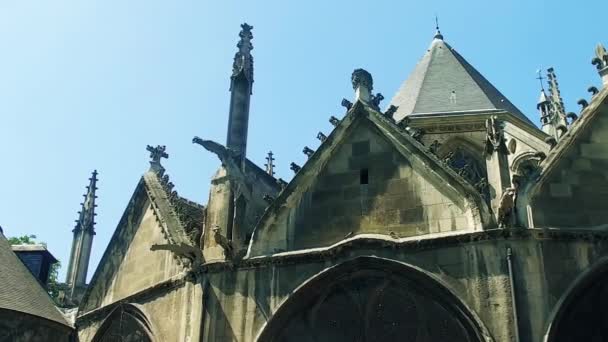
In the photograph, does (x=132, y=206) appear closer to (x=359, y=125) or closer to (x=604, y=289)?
(x=359, y=125)

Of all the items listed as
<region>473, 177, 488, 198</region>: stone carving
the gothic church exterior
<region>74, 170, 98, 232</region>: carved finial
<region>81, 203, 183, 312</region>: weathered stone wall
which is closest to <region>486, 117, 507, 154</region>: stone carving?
the gothic church exterior

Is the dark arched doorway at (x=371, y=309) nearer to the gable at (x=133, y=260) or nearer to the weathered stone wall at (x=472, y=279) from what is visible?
the weathered stone wall at (x=472, y=279)

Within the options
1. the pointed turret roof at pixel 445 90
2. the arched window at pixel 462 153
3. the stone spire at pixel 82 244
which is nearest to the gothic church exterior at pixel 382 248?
the stone spire at pixel 82 244

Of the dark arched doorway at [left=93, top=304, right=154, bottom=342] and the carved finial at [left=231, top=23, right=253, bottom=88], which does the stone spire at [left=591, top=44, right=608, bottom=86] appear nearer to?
the carved finial at [left=231, top=23, right=253, bottom=88]

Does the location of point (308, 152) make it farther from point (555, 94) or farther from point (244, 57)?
point (555, 94)

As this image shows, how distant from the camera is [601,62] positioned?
11.2 metres

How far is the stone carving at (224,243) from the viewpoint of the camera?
1080 centimetres

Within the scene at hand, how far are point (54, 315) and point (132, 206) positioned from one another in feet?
8.26

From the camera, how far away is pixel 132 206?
1409cm

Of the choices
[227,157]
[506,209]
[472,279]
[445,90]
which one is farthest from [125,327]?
[445,90]

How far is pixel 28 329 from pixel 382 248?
22.8ft

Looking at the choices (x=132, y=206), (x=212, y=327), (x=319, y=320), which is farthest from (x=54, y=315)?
(x=319, y=320)

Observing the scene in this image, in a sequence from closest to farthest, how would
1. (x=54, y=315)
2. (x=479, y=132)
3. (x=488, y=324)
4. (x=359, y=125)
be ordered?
(x=488, y=324)
(x=359, y=125)
(x=54, y=315)
(x=479, y=132)

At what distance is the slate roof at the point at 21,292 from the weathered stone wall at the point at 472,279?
441 cm
